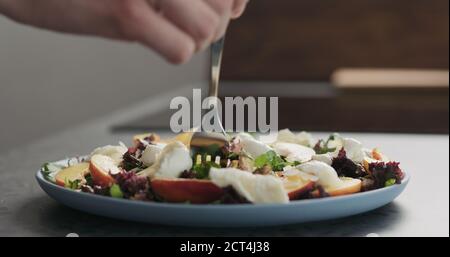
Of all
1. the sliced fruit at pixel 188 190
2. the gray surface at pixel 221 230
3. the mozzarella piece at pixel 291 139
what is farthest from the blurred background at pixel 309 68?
the sliced fruit at pixel 188 190

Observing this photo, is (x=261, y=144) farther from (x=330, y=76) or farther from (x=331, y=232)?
(x=330, y=76)

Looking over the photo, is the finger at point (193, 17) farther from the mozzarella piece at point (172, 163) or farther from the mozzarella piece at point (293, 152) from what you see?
the mozzarella piece at point (293, 152)

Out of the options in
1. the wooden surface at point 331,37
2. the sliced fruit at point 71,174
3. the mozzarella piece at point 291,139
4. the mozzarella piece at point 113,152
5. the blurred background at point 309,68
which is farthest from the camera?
the wooden surface at point 331,37

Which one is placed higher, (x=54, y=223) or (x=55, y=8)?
(x=55, y=8)

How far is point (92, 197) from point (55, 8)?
26 centimetres

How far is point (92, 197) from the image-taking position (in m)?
1.00

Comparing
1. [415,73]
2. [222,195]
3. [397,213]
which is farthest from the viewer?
[415,73]

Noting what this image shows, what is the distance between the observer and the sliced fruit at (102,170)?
42.9 inches

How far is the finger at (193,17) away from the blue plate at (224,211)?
21 cm

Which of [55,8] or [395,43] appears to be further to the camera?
[395,43]

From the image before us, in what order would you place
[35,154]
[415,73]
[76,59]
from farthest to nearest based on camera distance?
[415,73] → [76,59] → [35,154]

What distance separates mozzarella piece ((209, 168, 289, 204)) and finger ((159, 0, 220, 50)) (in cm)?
17

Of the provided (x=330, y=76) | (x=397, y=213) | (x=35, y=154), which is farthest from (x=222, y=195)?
(x=330, y=76)

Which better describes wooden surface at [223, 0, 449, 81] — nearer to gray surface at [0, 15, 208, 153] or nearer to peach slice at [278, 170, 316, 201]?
gray surface at [0, 15, 208, 153]
